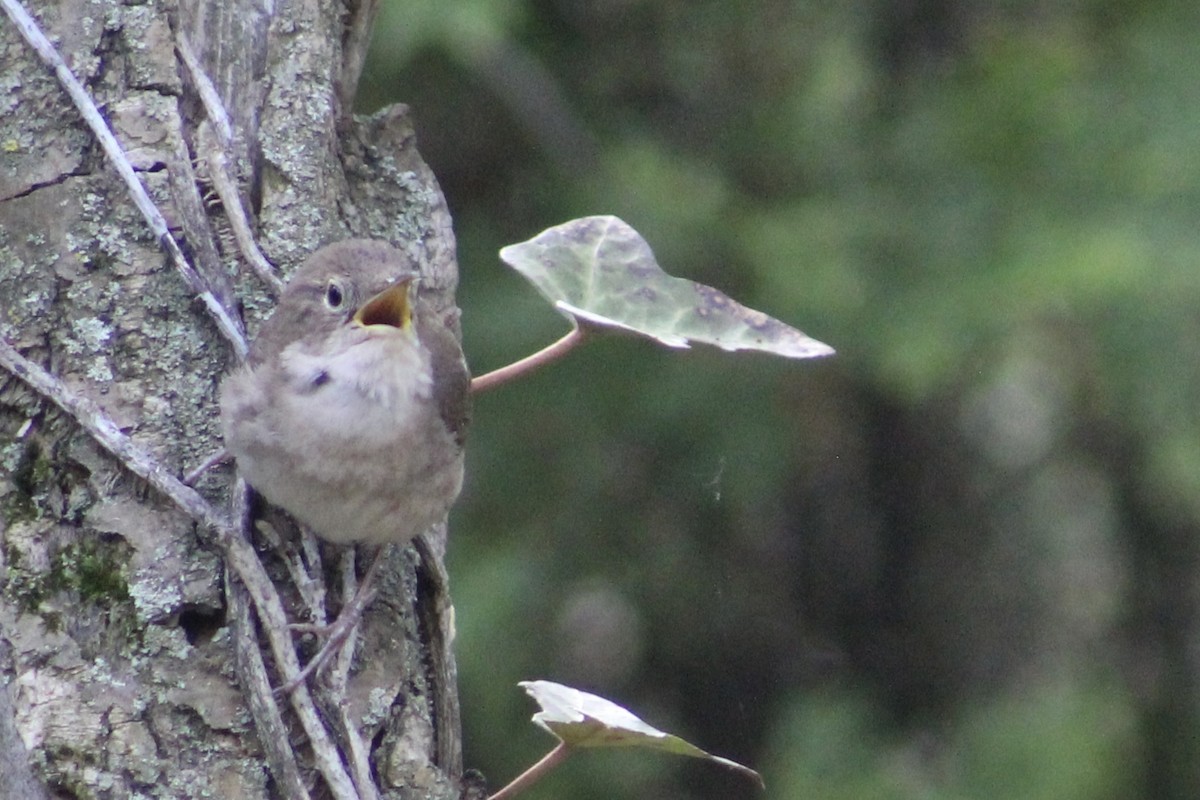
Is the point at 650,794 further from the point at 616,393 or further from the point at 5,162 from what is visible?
the point at 5,162

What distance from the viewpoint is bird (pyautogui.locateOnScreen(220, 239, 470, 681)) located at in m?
2.40

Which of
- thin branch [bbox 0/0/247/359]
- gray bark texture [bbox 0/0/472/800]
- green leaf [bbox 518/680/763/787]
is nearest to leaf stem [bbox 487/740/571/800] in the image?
green leaf [bbox 518/680/763/787]

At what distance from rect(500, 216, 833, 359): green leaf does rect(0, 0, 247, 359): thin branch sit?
47 centimetres

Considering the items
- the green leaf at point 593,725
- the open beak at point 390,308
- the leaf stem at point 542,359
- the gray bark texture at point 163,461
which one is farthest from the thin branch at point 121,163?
the green leaf at point 593,725

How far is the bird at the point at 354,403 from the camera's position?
2.40 meters

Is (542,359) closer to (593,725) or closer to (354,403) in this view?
(354,403)

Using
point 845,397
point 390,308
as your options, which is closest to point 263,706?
point 390,308

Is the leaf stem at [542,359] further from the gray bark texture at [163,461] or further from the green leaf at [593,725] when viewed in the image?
the green leaf at [593,725]

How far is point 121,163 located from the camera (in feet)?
7.82

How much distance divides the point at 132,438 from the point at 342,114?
0.72m

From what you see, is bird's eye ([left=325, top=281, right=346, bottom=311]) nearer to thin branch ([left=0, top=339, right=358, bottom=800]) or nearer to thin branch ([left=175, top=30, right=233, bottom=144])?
thin branch ([left=175, top=30, right=233, bottom=144])

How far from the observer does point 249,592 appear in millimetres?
2232

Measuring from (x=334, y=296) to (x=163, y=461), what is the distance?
417mm

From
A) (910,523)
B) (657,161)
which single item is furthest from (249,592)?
(910,523)
